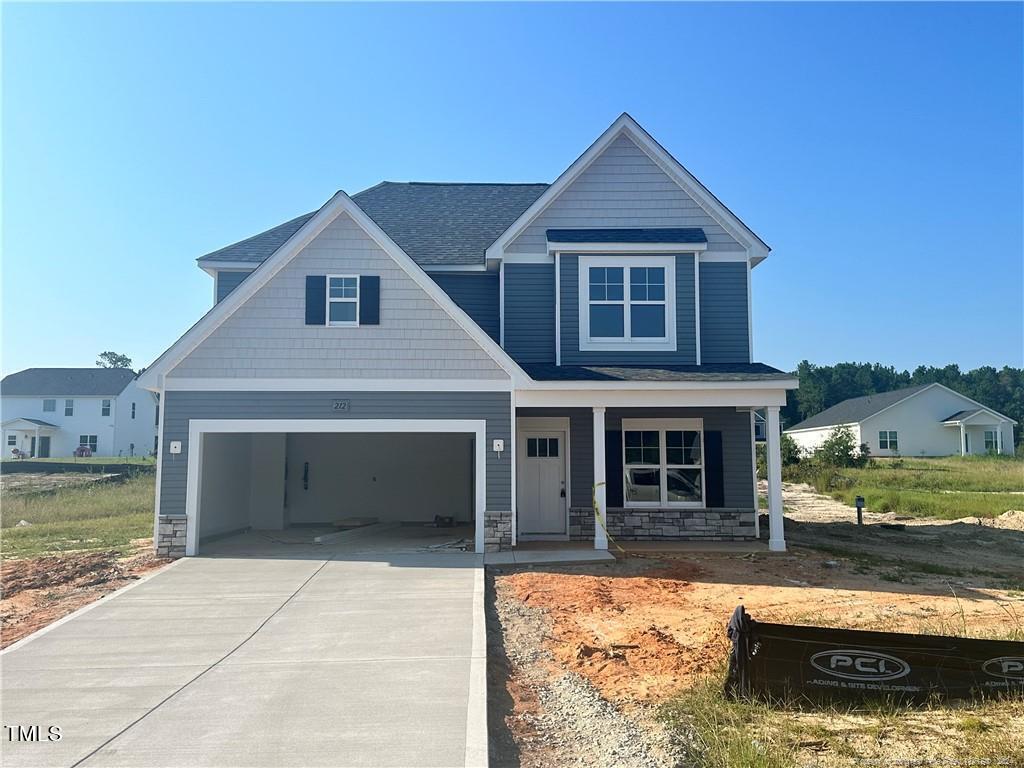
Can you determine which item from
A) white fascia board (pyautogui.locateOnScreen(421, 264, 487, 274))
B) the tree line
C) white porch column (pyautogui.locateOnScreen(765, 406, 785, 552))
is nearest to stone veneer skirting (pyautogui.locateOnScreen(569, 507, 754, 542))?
white porch column (pyautogui.locateOnScreen(765, 406, 785, 552))

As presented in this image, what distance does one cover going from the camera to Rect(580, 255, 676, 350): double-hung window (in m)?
14.7

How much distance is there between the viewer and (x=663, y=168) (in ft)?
50.2

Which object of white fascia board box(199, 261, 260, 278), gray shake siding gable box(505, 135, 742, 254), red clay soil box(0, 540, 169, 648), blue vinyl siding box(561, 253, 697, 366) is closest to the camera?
red clay soil box(0, 540, 169, 648)

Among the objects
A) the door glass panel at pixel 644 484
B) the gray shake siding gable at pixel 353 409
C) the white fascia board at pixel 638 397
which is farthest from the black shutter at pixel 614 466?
the gray shake siding gable at pixel 353 409

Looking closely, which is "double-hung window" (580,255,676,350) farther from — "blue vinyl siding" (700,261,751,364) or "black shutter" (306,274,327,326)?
"black shutter" (306,274,327,326)

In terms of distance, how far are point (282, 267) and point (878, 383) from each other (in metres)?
110

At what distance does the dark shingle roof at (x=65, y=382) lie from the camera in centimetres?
5397

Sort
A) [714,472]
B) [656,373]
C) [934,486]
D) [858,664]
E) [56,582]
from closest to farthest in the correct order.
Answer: [858,664] < [56,582] < [656,373] < [714,472] < [934,486]

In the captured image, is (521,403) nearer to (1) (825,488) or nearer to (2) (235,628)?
(2) (235,628)

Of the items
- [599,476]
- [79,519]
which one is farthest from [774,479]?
[79,519]

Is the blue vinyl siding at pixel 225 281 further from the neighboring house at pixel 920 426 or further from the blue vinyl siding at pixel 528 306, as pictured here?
the neighboring house at pixel 920 426

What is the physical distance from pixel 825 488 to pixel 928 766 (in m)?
29.1

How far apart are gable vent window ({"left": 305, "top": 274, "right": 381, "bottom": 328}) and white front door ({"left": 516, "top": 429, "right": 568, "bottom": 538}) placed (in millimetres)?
4359

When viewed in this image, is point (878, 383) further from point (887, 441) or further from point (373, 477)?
point (373, 477)
